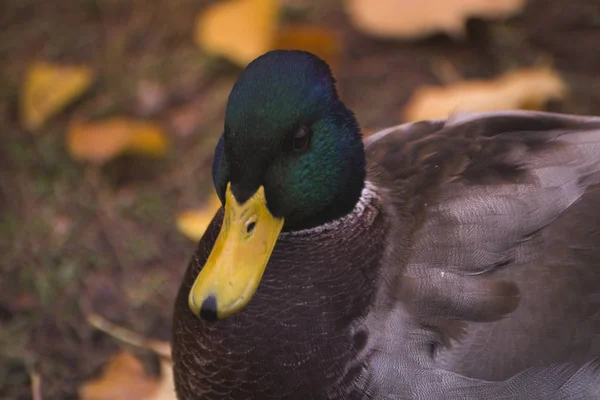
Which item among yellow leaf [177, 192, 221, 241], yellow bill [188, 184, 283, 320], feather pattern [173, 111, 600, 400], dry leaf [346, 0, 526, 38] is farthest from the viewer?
dry leaf [346, 0, 526, 38]

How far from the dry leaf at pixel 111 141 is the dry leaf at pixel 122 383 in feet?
2.57

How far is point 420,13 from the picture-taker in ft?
10.0

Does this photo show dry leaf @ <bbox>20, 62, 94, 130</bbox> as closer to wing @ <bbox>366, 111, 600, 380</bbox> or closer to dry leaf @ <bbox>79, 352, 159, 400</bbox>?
dry leaf @ <bbox>79, 352, 159, 400</bbox>

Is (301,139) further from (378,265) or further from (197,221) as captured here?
(197,221)

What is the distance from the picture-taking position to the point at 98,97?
3117mm

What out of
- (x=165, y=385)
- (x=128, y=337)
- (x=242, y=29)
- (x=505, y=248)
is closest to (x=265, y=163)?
(x=505, y=248)

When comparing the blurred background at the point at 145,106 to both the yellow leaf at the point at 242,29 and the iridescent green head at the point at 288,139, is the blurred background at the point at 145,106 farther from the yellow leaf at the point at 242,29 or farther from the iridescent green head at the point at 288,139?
the iridescent green head at the point at 288,139

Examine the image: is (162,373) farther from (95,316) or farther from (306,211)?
(306,211)

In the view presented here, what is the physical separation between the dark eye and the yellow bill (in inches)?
4.2

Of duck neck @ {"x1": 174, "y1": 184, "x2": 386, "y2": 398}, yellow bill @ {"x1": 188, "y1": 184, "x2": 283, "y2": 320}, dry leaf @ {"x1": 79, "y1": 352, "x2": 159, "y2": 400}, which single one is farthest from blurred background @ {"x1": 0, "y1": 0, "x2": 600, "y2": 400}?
yellow bill @ {"x1": 188, "y1": 184, "x2": 283, "y2": 320}

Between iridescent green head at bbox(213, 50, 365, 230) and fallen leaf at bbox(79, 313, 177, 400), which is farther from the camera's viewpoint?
fallen leaf at bbox(79, 313, 177, 400)

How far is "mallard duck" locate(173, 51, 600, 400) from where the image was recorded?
1562 mm

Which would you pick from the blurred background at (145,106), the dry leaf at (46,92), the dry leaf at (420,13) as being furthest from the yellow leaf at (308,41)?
the dry leaf at (46,92)

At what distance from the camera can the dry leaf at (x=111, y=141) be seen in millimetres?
2820
